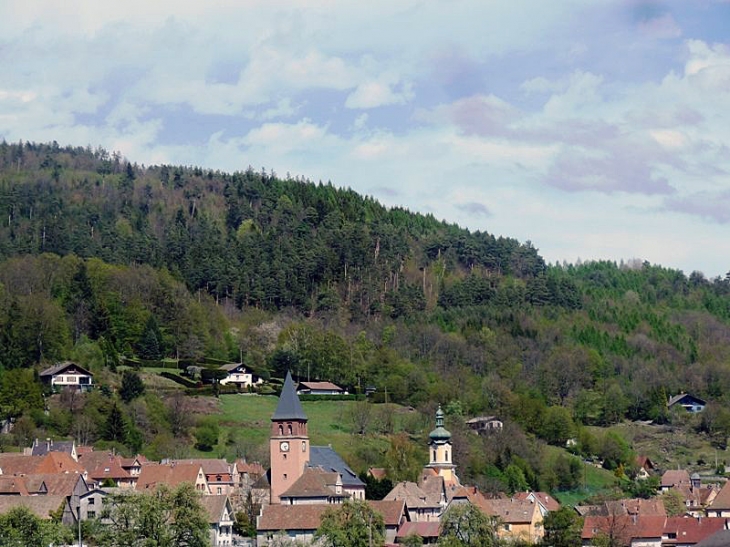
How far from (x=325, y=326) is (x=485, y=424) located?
3536 cm

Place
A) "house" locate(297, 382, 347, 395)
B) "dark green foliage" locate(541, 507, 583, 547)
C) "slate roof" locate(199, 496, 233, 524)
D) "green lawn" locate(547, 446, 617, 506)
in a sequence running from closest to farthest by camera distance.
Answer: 1. "slate roof" locate(199, 496, 233, 524)
2. "dark green foliage" locate(541, 507, 583, 547)
3. "green lawn" locate(547, 446, 617, 506)
4. "house" locate(297, 382, 347, 395)

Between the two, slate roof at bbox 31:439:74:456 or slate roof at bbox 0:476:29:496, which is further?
slate roof at bbox 31:439:74:456

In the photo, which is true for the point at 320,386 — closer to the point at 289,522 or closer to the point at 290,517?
the point at 290,517

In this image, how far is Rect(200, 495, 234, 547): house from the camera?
3415 inches

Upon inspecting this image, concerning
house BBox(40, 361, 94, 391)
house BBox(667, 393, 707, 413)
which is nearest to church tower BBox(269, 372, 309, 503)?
house BBox(40, 361, 94, 391)

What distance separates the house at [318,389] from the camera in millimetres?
139125

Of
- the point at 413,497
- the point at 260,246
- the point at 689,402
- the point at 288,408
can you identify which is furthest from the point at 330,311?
the point at 413,497

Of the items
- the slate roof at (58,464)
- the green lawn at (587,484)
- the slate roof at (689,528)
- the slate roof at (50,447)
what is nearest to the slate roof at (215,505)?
the slate roof at (58,464)

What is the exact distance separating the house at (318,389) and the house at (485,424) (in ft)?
44.2

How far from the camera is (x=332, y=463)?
341ft

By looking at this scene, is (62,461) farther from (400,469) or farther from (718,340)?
(718,340)

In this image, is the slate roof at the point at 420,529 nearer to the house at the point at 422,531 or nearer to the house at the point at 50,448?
the house at the point at 422,531

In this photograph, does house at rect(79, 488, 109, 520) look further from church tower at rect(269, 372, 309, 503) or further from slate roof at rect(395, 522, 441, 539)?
slate roof at rect(395, 522, 441, 539)

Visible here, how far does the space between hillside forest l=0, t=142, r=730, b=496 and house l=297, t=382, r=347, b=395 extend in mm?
1983
